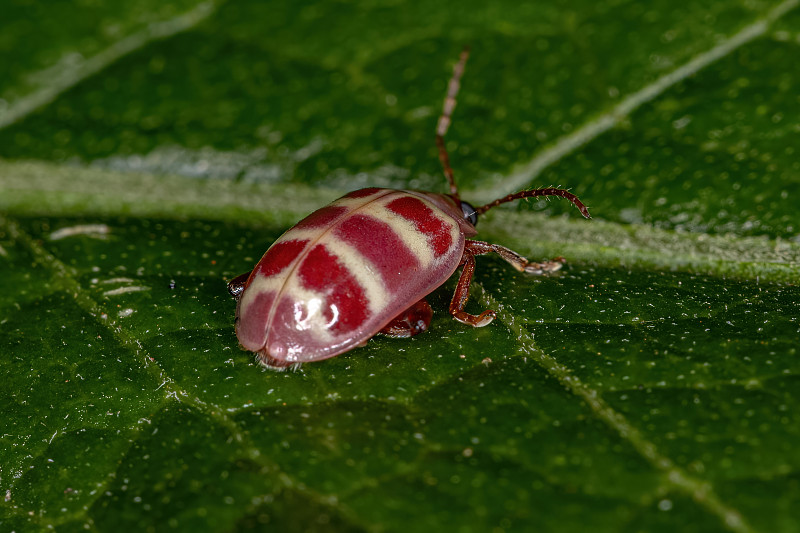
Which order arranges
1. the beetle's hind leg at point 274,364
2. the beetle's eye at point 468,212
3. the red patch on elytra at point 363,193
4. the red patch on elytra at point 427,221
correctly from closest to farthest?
the beetle's hind leg at point 274,364
the red patch on elytra at point 427,221
the red patch on elytra at point 363,193
the beetle's eye at point 468,212

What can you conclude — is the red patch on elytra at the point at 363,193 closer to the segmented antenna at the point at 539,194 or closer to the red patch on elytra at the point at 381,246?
the red patch on elytra at the point at 381,246

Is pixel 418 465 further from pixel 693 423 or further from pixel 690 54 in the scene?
pixel 690 54

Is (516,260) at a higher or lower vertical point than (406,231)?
lower

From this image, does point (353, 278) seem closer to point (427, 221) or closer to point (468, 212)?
point (427, 221)

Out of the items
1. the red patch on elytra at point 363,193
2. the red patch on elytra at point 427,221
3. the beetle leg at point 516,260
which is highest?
the red patch on elytra at point 363,193

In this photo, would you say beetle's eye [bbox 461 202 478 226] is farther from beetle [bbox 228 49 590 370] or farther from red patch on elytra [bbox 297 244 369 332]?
red patch on elytra [bbox 297 244 369 332]

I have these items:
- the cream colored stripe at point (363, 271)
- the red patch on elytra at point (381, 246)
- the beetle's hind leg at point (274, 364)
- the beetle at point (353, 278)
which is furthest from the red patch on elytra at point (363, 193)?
the beetle's hind leg at point (274, 364)

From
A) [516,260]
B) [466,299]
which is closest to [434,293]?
[466,299]

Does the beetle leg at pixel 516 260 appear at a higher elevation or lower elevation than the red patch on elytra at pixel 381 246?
lower
